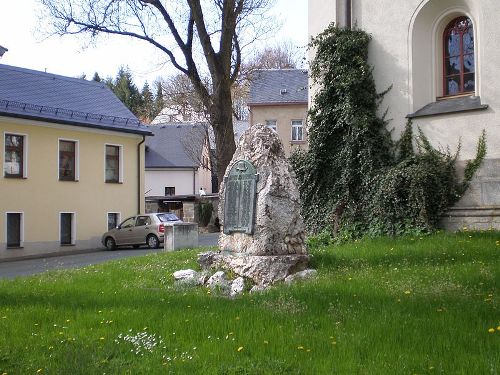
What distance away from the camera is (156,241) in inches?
1190

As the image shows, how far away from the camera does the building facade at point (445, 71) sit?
1553cm

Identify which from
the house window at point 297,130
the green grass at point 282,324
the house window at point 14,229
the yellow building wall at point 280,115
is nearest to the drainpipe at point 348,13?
the green grass at point 282,324

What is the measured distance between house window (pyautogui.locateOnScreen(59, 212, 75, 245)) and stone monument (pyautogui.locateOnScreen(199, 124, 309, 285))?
1967 cm

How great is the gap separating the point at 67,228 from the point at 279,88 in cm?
2566

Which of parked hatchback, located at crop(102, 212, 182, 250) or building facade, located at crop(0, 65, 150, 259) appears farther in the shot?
parked hatchback, located at crop(102, 212, 182, 250)

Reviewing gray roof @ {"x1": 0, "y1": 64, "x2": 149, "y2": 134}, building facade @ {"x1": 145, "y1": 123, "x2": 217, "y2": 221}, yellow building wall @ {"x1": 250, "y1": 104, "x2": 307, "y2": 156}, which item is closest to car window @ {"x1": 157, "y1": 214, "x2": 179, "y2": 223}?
gray roof @ {"x1": 0, "y1": 64, "x2": 149, "y2": 134}

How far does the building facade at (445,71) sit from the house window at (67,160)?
637 inches

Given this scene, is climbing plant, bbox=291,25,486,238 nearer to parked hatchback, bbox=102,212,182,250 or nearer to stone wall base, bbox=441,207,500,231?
stone wall base, bbox=441,207,500,231

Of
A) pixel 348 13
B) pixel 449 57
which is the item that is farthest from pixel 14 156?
pixel 449 57

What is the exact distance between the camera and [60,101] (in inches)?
1251

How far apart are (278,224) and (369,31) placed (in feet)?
29.0

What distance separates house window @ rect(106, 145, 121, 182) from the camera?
107ft

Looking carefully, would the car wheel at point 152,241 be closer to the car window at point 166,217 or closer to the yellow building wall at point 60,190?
the car window at point 166,217

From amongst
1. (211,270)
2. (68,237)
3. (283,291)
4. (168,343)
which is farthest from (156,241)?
(168,343)
